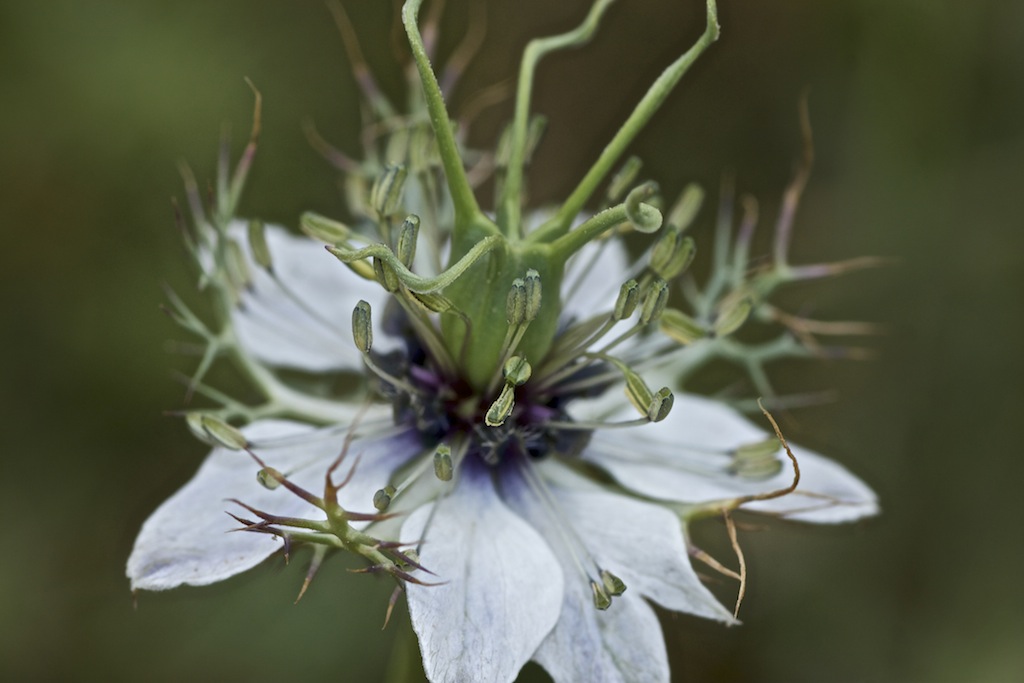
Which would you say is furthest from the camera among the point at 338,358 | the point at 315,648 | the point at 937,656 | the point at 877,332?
the point at 877,332

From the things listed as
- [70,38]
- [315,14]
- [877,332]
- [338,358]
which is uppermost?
[315,14]

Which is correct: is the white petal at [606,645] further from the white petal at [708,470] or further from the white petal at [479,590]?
the white petal at [708,470]

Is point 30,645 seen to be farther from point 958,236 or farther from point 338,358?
point 958,236

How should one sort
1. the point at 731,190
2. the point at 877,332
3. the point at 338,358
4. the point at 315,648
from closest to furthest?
the point at 338,358
the point at 315,648
the point at 877,332
the point at 731,190

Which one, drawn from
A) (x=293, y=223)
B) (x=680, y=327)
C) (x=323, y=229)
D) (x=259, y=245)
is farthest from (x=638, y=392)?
(x=293, y=223)

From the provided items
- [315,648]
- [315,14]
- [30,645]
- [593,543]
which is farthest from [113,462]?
[593,543]

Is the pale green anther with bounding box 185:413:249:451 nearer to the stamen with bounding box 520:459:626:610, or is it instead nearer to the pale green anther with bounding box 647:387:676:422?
the stamen with bounding box 520:459:626:610
